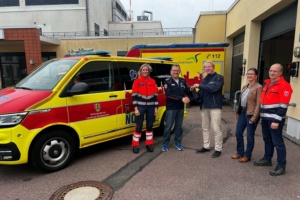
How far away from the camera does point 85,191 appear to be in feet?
11.5

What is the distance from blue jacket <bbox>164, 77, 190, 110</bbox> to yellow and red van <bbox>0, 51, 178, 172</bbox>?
33.4 inches

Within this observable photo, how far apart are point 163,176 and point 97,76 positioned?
2273 mm

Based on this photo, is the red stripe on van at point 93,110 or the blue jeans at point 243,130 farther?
the blue jeans at point 243,130

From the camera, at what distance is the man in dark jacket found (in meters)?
4.98

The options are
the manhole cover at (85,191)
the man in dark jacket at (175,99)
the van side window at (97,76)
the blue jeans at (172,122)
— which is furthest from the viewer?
the blue jeans at (172,122)

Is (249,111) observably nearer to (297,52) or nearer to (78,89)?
(297,52)

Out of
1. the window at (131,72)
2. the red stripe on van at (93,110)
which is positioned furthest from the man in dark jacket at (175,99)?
the red stripe on van at (93,110)

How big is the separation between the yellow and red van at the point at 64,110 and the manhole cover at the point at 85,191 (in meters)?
0.72

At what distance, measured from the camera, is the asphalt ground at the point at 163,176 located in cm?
342

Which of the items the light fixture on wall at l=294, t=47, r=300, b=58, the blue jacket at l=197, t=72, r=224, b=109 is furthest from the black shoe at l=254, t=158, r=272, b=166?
the light fixture on wall at l=294, t=47, r=300, b=58

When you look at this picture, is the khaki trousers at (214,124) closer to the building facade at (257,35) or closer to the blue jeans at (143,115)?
the blue jeans at (143,115)

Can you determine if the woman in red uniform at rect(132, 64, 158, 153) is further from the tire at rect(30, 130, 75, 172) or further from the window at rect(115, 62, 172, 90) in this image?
the tire at rect(30, 130, 75, 172)

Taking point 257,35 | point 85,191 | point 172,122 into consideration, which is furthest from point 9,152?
point 257,35

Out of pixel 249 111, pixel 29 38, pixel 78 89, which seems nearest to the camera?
pixel 78 89
